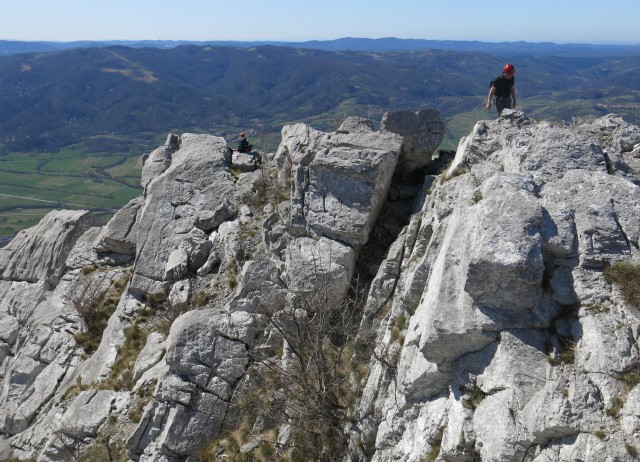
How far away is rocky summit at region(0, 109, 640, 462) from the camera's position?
12.4 m

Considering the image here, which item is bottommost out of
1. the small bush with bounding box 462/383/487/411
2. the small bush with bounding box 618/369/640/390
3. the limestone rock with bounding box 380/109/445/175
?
the small bush with bounding box 462/383/487/411

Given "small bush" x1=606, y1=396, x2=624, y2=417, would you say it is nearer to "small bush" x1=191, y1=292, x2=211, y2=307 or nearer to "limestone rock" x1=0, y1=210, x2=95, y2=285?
"small bush" x1=191, y1=292, x2=211, y2=307

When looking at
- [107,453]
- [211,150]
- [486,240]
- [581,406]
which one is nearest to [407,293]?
[486,240]

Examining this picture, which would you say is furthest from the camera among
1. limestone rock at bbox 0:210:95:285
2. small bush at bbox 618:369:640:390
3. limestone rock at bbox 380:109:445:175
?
limestone rock at bbox 0:210:95:285

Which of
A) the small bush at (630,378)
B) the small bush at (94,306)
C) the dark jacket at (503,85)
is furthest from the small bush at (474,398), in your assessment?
the small bush at (94,306)

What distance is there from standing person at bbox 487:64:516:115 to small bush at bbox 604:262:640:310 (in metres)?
13.8

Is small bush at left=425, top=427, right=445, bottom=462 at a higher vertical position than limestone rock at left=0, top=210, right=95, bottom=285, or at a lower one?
higher

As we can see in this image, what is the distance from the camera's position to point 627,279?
12367mm

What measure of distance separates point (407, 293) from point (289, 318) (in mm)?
7387

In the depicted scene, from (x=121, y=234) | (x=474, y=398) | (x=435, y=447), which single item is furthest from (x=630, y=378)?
(x=121, y=234)

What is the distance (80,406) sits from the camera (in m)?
24.0

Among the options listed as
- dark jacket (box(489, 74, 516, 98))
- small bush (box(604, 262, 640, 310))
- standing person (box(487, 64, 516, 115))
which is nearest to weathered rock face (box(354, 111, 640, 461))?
small bush (box(604, 262, 640, 310))

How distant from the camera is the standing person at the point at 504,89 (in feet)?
80.2

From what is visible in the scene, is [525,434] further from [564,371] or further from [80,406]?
[80,406]
